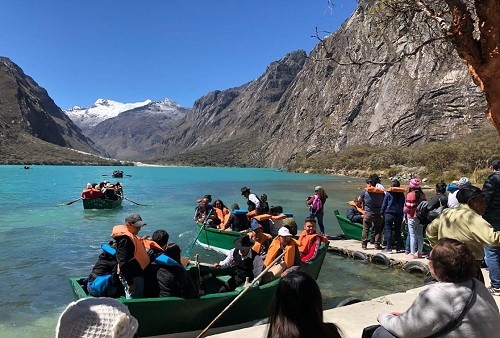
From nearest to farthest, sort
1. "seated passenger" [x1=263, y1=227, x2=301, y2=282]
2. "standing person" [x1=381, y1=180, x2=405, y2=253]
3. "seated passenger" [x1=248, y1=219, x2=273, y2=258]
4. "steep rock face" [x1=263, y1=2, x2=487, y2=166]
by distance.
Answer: "seated passenger" [x1=263, y1=227, x2=301, y2=282], "seated passenger" [x1=248, y1=219, x2=273, y2=258], "standing person" [x1=381, y1=180, x2=405, y2=253], "steep rock face" [x1=263, y1=2, x2=487, y2=166]

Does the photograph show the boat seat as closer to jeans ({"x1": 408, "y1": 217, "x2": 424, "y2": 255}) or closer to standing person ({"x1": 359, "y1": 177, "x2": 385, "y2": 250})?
jeans ({"x1": 408, "y1": 217, "x2": 424, "y2": 255})

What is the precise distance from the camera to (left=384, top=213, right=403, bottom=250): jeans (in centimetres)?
1241

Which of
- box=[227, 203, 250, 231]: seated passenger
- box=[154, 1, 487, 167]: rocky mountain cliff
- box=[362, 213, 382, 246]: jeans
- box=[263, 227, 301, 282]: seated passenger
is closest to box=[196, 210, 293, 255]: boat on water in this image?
box=[227, 203, 250, 231]: seated passenger

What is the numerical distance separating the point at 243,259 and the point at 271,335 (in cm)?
589

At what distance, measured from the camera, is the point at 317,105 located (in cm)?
15400

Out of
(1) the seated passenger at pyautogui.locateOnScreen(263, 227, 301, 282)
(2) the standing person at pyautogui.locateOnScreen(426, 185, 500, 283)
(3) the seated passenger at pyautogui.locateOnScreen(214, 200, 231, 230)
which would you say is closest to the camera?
(2) the standing person at pyautogui.locateOnScreen(426, 185, 500, 283)

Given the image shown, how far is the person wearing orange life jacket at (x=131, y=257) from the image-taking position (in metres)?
6.77

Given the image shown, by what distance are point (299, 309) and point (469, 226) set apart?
367 centimetres

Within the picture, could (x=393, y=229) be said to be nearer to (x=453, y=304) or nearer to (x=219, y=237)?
(x=219, y=237)

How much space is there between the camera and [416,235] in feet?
39.6

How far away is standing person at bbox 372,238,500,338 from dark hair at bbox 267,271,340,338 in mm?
1042

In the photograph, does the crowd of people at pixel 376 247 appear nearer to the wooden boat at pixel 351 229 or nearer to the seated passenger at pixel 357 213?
the seated passenger at pixel 357 213

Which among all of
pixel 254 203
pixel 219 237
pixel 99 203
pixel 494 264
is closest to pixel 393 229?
pixel 254 203

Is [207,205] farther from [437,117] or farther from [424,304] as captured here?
[437,117]
